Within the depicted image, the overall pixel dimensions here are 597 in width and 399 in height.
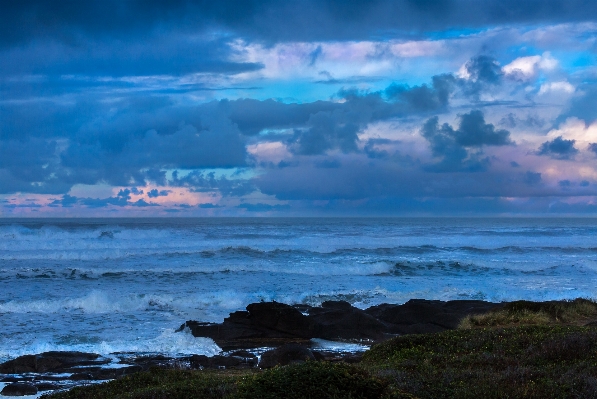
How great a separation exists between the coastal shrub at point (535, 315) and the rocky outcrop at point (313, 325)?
163cm

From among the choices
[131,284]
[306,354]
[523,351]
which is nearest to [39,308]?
[131,284]

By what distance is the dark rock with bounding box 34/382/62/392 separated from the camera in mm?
13258

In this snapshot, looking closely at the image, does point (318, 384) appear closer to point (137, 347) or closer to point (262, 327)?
point (137, 347)

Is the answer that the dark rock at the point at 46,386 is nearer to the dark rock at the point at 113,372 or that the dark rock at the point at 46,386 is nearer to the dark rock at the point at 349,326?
the dark rock at the point at 113,372

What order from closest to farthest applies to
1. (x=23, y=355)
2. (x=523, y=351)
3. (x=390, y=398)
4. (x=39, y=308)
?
(x=390, y=398) < (x=523, y=351) < (x=23, y=355) < (x=39, y=308)

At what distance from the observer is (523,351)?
38.4 ft

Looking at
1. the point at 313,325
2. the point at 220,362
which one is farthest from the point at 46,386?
the point at 313,325

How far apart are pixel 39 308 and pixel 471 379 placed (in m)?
21.2

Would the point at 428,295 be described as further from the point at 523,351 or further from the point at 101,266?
the point at 101,266

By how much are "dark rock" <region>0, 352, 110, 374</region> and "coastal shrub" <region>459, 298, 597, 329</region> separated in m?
11.8

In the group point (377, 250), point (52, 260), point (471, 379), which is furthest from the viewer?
point (377, 250)

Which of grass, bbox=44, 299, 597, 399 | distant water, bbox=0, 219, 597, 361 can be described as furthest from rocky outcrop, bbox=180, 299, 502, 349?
grass, bbox=44, 299, 597, 399

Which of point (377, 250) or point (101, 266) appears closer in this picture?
point (101, 266)

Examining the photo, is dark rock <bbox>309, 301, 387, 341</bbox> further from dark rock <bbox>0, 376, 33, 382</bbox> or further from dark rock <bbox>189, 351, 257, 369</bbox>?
dark rock <bbox>0, 376, 33, 382</bbox>
